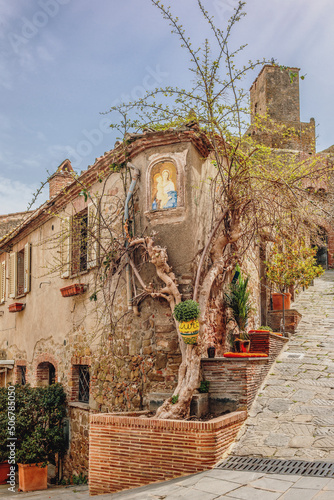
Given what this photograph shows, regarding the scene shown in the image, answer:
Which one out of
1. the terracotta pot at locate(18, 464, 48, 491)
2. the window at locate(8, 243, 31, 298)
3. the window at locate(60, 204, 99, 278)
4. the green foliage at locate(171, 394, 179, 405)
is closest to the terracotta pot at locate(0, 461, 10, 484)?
the terracotta pot at locate(18, 464, 48, 491)

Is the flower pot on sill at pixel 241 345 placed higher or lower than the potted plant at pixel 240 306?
lower

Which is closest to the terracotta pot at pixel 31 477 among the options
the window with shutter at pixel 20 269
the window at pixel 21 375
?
the window at pixel 21 375

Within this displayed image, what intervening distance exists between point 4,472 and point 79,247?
473 centimetres

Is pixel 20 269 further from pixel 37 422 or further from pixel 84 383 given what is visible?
pixel 37 422

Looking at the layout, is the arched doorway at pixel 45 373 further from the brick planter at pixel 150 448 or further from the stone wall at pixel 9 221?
the stone wall at pixel 9 221

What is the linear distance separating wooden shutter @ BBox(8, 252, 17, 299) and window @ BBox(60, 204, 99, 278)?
4.00 meters

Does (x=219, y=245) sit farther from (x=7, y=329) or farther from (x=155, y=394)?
(x=7, y=329)

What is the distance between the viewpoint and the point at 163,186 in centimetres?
810

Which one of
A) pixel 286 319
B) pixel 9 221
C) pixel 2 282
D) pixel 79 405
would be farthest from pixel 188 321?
pixel 9 221

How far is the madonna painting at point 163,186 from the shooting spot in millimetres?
8008

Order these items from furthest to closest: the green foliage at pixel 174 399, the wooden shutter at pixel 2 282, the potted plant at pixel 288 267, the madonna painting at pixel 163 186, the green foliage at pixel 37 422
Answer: the wooden shutter at pixel 2 282 → the potted plant at pixel 288 267 → the green foliage at pixel 37 422 → the madonna painting at pixel 163 186 → the green foliage at pixel 174 399

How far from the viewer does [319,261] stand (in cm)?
2447

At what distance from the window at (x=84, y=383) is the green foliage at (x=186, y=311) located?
11.8ft

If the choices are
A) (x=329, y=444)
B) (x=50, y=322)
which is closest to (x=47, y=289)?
(x=50, y=322)
